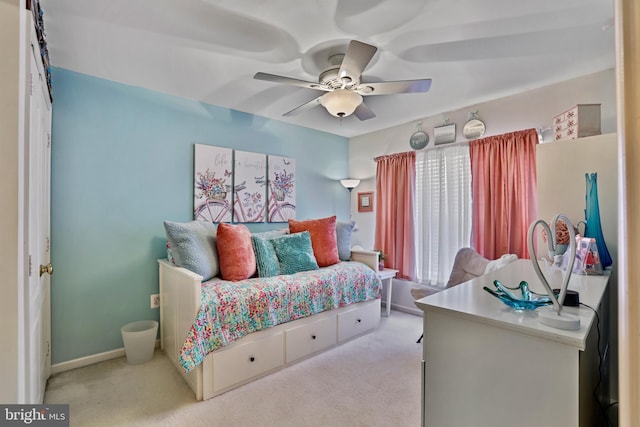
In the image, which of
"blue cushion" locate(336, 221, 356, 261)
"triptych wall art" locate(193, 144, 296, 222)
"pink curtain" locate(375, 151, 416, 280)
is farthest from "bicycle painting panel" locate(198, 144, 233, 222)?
"pink curtain" locate(375, 151, 416, 280)

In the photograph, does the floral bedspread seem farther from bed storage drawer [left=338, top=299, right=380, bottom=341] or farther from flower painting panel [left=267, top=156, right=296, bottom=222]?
flower painting panel [left=267, top=156, right=296, bottom=222]

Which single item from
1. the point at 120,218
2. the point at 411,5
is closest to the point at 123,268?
the point at 120,218

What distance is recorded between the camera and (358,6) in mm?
1613

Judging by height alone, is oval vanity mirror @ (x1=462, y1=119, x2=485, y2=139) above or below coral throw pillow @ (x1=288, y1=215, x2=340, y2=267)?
above

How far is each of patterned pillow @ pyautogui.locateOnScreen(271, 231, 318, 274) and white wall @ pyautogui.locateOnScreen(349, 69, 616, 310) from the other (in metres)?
1.43

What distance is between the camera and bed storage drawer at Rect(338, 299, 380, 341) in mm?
2818

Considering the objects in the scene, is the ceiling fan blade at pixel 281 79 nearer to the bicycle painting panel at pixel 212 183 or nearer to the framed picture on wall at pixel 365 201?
the bicycle painting panel at pixel 212 183

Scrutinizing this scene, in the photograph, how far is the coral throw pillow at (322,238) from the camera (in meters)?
3.16

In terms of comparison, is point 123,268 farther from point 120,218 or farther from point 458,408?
point 458,408

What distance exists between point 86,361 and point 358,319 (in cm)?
237

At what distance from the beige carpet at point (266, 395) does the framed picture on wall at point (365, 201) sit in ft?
6.87

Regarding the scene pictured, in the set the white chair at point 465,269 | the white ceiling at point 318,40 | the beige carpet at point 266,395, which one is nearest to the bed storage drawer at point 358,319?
the beige carpet at point 266,395

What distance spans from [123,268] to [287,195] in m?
1.86

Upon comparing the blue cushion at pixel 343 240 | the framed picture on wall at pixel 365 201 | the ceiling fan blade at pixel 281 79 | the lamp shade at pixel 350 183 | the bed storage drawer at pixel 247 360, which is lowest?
the bed storage drawer at pixel 247 360
